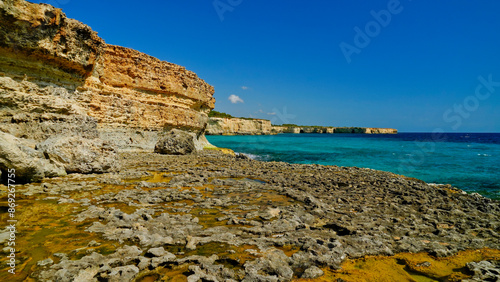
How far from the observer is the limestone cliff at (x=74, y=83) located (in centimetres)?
1251

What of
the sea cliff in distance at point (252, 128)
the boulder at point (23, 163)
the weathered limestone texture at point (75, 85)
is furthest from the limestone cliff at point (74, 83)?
the sea cliff in distance at point (252, 128)

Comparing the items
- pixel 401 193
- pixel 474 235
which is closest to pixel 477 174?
pixel 401 193

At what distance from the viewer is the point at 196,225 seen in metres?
5.78

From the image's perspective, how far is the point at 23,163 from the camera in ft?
26.6

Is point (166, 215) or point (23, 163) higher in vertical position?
point (23, 163)

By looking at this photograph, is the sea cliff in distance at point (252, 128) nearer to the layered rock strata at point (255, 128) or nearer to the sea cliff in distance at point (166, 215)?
the layered rock strata at point (255, 128)

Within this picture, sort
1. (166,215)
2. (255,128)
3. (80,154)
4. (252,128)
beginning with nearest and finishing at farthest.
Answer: (166,215)
(80,154)
(252,128)
(255,128)

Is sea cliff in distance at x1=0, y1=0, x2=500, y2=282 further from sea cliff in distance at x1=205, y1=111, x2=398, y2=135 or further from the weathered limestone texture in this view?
sea cliff in distance at x1=205, y1=111, x2=398, y2=135

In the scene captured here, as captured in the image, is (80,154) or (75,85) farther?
(75,85)

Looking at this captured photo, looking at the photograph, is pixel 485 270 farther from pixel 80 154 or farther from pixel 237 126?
pixel 237 126

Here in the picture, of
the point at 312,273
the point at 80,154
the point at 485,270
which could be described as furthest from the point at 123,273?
the point at 80,154

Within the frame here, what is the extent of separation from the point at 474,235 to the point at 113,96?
83.4 ft

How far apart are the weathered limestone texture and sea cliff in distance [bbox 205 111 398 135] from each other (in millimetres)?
75837

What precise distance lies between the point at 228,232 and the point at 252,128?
4815 inches
